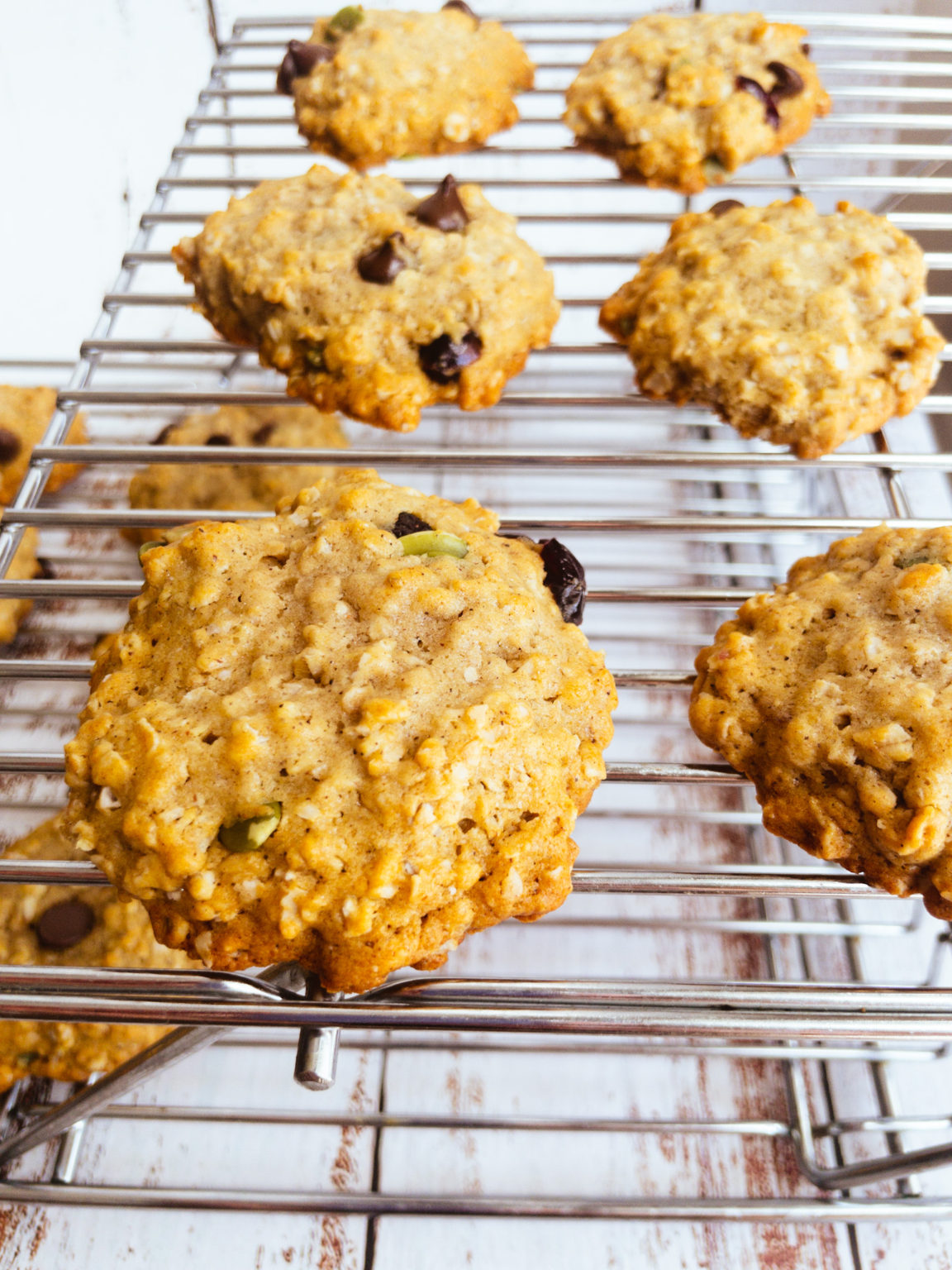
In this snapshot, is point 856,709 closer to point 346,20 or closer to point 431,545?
point 431,545

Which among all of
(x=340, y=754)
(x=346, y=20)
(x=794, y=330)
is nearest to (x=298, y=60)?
(x=346, y=20)

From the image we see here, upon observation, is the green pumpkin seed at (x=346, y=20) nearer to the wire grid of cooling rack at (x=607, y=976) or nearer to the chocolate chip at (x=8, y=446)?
the wire grid of cooling rack at (x=607, y=976)

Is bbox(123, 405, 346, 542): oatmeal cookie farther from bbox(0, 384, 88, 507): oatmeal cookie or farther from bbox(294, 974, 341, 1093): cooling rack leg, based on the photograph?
bbox(294, 974, 341, 1093): cooling rack leg

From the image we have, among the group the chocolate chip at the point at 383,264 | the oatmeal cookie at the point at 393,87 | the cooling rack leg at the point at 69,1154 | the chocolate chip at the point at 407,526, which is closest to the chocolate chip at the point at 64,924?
the cooling rack leg at the point at 69,1154

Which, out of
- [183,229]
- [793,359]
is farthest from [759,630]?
[183,229]

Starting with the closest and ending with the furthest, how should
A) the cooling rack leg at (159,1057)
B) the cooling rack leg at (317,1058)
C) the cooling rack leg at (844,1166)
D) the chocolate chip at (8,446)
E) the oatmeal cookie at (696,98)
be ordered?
the cooling rack leg at (317,1058) → the cooling rack leg at (159,1057) → the cooling rack leg at (844,1166) → the oatmeal cookie at (696,98) → the chocolate chip at (8,446)

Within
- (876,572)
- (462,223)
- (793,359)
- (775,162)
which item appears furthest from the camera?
(775,162)

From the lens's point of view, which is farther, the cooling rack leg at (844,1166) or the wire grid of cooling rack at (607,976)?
the cooling rack leg at (844,1166)

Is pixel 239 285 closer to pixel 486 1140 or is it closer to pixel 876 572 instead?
pixel 876 572
